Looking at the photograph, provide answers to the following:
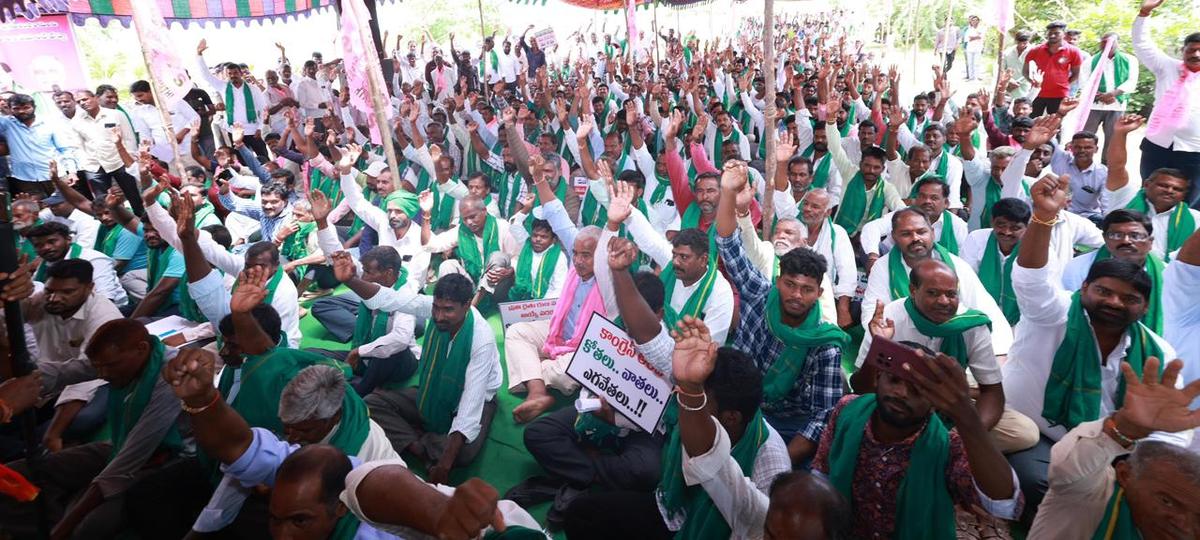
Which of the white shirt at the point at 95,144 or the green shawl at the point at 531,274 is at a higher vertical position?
the white shirt at the point at 95,144

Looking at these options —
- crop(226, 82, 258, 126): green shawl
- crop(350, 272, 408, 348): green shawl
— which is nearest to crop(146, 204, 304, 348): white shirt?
crop(350, 272, 408, 348): green shawl

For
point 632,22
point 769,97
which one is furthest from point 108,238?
point 632,22

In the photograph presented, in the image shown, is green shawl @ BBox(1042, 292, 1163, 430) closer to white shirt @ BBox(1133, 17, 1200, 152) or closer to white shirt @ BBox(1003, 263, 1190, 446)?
white shirt @ BBox(1003, 263, 1190, 446)

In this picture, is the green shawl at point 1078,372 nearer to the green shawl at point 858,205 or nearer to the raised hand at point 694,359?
the raised hand at point 694,359

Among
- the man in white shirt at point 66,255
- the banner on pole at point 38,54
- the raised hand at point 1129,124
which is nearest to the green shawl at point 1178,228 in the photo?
the raised hand at point 1129,124

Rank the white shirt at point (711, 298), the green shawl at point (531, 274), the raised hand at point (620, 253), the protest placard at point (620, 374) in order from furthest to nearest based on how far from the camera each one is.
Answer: the green shawl at point (531, 274) → the white shirt at point (711, 298) → the raised hand at point (620, 253) → the protest placard at point (620, 374)

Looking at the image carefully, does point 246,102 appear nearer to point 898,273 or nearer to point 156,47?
point 156,47

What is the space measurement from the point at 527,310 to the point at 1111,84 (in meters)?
7.01

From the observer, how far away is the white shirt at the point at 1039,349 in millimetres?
2471

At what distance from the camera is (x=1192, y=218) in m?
3.55

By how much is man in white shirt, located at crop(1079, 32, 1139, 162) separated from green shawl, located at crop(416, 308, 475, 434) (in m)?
6.76

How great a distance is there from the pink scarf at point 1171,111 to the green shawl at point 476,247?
5304 mm

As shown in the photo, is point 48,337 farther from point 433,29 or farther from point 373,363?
point 433,29

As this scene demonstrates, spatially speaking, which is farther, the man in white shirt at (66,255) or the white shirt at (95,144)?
the white shirt at (95,144)
